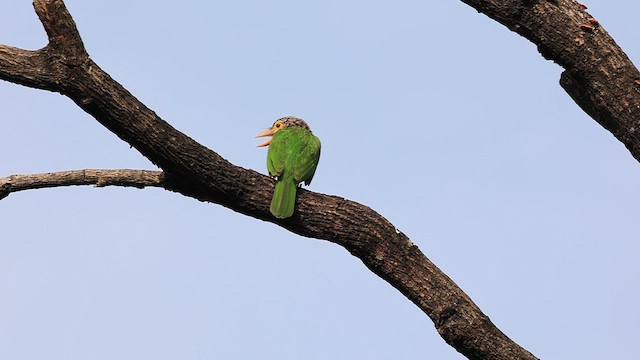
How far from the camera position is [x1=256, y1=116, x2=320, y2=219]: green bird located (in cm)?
582

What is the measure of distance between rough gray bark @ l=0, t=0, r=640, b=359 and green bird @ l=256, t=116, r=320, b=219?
0.09 m

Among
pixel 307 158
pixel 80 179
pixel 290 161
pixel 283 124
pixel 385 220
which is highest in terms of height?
pixel 283 124

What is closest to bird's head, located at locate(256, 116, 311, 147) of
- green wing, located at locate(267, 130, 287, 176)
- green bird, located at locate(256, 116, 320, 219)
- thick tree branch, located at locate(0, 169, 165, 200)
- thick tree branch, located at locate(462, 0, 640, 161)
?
green bird, located at locate(256, 116, 320, 219)

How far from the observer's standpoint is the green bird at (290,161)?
5.82 metres

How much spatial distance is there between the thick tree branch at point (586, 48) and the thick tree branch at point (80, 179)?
7.87 ft

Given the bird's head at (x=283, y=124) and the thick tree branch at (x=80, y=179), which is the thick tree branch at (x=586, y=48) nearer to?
the thick tree branch at (x=80, y=179)

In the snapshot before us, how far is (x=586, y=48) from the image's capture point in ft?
18.2

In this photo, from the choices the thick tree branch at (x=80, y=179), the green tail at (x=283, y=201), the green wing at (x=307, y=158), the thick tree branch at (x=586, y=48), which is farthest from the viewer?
the green wing at (x=307, y=158)

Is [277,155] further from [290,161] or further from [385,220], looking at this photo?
[385,220]

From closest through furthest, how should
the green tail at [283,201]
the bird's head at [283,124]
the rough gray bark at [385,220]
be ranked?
the rough gray bark at [385,220] < the green tail at [283,201] < the bird's head at [283,124]

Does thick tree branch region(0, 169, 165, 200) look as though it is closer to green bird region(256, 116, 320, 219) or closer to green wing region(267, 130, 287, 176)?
green bird region(256, 116, 320, 219)

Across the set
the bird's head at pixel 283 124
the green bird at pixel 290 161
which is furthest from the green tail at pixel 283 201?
the bird's head at pixel 283 124

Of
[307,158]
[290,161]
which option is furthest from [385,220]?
[307,158]

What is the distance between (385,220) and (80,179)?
215 cm
